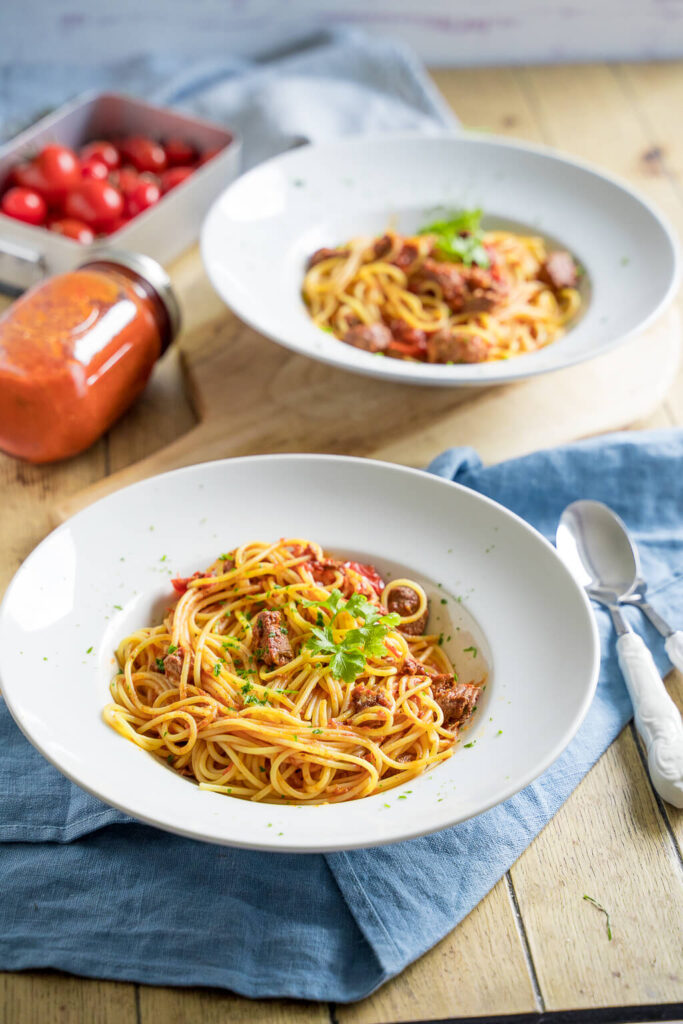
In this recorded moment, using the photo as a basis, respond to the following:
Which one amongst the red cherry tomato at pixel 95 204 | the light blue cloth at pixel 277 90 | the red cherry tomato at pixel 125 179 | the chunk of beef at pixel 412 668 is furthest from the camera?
the light blue cloth at pixel 277 90

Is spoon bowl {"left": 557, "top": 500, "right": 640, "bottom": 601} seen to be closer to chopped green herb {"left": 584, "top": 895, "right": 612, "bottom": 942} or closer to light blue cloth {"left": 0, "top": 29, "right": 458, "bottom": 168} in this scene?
chopped green herb {"left": 584, "top": 895, "right": 612, "bottom": 942}

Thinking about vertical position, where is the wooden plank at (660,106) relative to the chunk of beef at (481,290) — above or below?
below

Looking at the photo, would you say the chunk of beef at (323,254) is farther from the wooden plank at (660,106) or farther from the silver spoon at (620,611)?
the wooden plank at (660,106)

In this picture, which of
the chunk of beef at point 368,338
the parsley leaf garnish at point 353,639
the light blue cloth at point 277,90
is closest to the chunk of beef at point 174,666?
the parsley leaf garnish at point 353,639

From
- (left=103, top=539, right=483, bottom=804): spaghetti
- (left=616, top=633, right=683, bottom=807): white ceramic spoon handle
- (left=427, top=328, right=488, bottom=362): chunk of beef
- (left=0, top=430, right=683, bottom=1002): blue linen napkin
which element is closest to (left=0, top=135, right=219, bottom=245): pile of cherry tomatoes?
(left=427, top=328, right=488, bottom=362): chunk of beef

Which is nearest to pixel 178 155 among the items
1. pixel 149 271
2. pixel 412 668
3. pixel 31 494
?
pixel 149 271

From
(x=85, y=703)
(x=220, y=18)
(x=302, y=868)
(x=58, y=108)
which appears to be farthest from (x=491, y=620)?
(x=220, y=18)
